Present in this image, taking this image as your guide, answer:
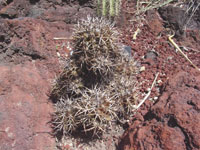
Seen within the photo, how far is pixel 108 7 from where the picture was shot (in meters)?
3.38

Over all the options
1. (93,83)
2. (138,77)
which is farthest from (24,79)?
(138,77)

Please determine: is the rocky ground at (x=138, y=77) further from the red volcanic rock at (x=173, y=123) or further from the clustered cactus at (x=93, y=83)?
the clustered cactus at (x=93, y=83)

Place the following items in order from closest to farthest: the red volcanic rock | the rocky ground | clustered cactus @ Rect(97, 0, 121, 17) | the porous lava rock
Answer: the red volcanic rock
the rocky ground
the porous lava rock
clustered cactus @ Rect(97, 0, 121, 17)

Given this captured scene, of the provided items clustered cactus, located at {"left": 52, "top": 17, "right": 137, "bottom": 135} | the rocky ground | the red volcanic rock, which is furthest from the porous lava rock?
the red volcanic rock

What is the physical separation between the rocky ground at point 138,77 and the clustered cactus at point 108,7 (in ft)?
0.77

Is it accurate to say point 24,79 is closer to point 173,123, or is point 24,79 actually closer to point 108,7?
point 173,123

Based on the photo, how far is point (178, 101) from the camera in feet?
6.72

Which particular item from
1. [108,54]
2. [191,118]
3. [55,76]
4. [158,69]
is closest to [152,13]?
[158,69]

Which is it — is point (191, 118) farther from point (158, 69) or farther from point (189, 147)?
point (158, 69)

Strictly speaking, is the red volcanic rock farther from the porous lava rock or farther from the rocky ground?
the porous lava rock

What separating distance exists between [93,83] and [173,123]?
924mm

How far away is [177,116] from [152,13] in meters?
2.32

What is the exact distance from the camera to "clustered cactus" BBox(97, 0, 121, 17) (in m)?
3.32

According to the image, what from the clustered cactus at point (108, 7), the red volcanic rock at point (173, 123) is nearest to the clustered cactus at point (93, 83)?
the red volcanic rock at point (173, 123)
